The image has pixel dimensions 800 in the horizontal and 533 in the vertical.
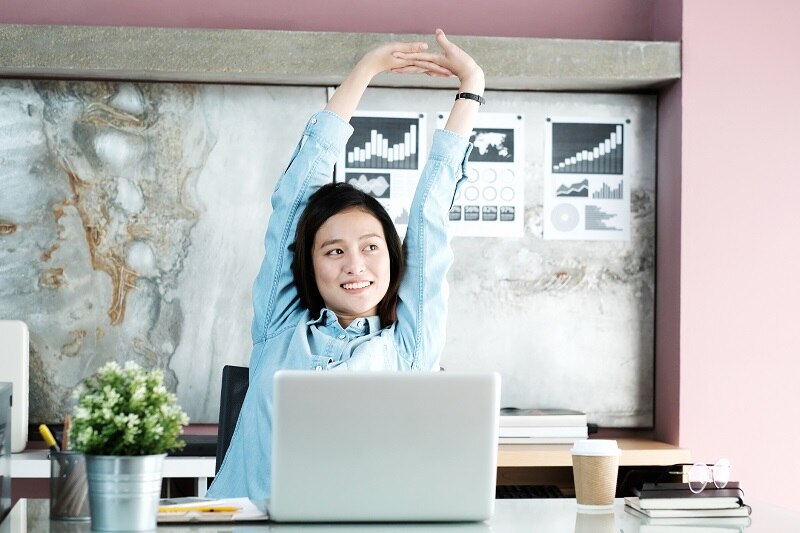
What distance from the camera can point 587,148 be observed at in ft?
12.7

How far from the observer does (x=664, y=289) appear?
380cm

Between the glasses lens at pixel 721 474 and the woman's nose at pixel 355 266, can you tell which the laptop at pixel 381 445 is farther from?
the woman's nose at pixel 355 266

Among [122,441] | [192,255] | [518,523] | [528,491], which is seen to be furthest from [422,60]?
[528,491]

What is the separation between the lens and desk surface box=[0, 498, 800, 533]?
1.71 metres

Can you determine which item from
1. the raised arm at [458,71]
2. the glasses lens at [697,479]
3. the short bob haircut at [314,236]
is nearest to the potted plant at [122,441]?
the short bob haircut at [314,236]

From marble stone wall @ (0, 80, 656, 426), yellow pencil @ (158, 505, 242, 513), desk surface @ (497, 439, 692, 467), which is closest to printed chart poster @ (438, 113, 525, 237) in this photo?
marble stone wall @ (0, 80, 656, 426)

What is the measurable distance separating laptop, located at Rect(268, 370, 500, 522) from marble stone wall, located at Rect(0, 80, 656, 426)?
2034mm

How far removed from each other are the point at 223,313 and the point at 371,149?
0.75 m

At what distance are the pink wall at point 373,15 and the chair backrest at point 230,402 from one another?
5.45ft

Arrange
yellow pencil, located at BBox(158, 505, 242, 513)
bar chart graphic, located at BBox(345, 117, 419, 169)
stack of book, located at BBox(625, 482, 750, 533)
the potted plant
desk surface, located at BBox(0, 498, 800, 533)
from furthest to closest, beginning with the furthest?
bar chart graphic, located at BBox(345, 117, 419, 169) < stack of book, located at BBox(625, 482, 750, 533) < yellow pencil, located at BBox(158, 505, 242, 513) < desk surface, located at BBox(0, 498, 800, 533) < the potted plant

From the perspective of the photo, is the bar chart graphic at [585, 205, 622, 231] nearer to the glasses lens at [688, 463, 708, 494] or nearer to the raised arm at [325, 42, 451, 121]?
the raised arm at [325, 42, 451, 121]

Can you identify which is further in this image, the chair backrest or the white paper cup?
the chair backrest

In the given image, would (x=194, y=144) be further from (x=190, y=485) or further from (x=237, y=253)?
(x=190, y=485)

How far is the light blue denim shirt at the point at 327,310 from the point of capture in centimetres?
238
